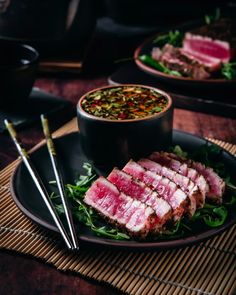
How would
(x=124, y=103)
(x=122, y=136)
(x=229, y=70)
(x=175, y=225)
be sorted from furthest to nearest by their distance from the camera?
(x=229, y=70)
(x=124, y=103)
(x=122, y=136)
(x=175, y=225)

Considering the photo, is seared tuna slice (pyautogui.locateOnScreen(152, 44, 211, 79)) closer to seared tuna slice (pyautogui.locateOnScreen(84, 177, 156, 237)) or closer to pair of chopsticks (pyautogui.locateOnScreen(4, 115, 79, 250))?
pair of chopsticks (pyautogui.locateOnScreen(4, 115, 79, 250))

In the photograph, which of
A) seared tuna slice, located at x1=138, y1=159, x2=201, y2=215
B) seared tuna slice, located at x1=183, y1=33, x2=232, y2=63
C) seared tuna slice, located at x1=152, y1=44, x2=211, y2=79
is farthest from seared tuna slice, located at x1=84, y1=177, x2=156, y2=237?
seared tuna slice, located at x1=183, y1=33, x2=232, y2=63

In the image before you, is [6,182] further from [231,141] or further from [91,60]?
[91,60]

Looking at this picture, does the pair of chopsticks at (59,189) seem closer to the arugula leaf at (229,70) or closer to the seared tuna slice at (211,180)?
the seared tuna slice at (211,180)

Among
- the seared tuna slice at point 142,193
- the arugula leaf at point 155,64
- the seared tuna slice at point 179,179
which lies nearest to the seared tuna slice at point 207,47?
the arugula leaf at point 155,64

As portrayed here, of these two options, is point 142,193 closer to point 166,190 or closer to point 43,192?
point 166,190

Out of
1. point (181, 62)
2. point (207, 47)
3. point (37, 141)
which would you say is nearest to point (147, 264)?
point (37, 141)

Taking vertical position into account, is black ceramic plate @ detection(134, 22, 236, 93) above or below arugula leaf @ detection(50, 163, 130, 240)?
below
